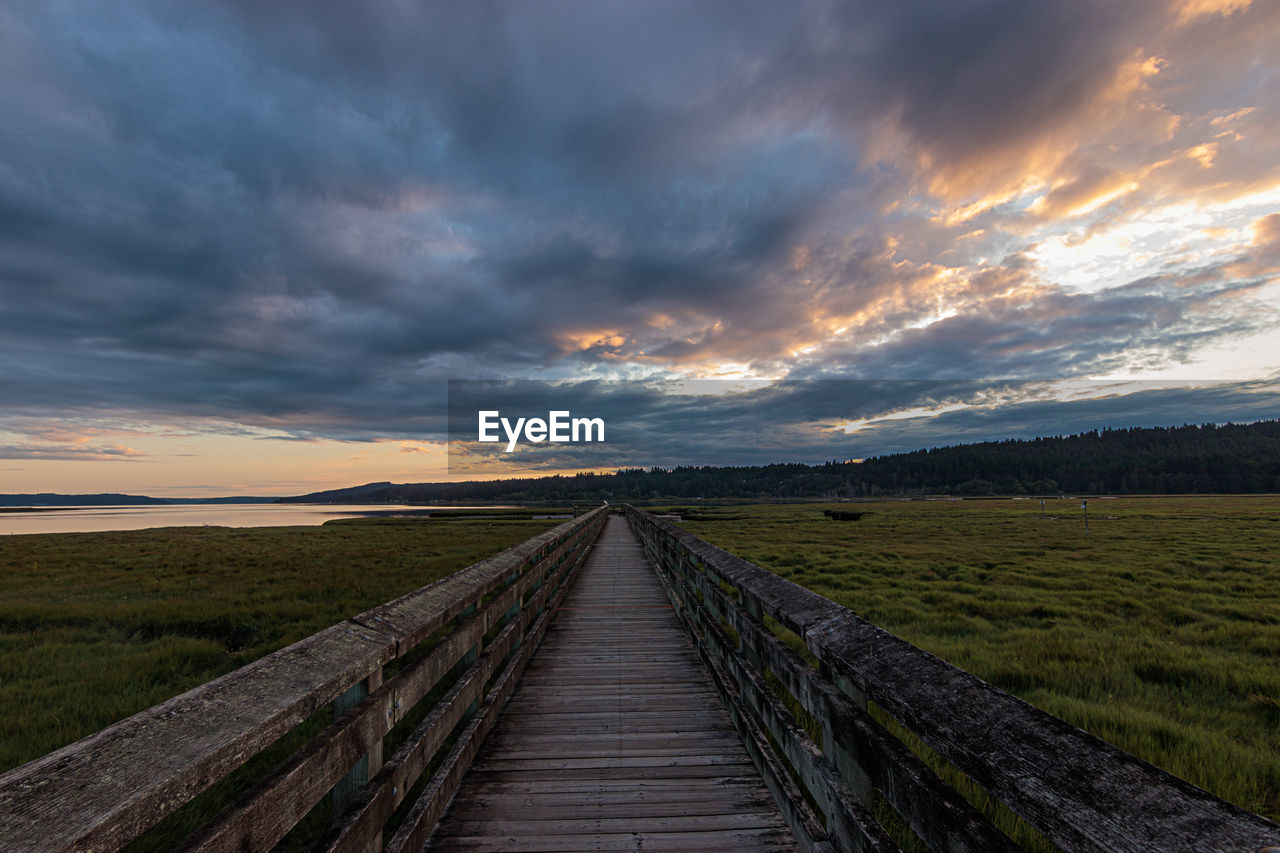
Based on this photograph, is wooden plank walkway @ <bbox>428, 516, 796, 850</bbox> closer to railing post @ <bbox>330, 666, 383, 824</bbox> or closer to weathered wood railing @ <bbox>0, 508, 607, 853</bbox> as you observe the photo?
weathered wood railing @ <bbox>0, 508, 607, 853</bbox>

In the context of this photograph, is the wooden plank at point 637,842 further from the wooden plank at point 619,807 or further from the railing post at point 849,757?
the railing post at point 849,757

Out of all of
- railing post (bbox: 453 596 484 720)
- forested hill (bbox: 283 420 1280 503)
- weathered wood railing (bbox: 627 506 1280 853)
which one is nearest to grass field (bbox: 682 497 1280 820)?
weathered wood railing (bbox: 627 506 1280 853)

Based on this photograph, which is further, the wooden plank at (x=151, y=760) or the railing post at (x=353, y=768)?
the railing post at (x=353, y=768)

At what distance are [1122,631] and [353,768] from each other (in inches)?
451

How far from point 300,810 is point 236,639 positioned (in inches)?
376

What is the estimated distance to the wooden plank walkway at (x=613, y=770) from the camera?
3.25 metres

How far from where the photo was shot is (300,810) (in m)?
1.87

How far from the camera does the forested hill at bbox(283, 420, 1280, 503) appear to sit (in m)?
146

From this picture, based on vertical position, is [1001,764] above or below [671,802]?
above

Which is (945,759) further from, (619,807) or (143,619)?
(143,619)

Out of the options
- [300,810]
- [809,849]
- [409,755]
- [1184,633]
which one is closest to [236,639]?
[409,755]

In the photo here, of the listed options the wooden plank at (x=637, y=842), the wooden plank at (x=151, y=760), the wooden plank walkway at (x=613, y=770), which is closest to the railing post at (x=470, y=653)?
the wooden plank walkway at (x=613, y=770)

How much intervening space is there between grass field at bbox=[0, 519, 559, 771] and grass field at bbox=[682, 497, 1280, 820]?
9.75 m

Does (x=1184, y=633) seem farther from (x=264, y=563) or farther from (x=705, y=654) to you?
(x=264, y=563)
